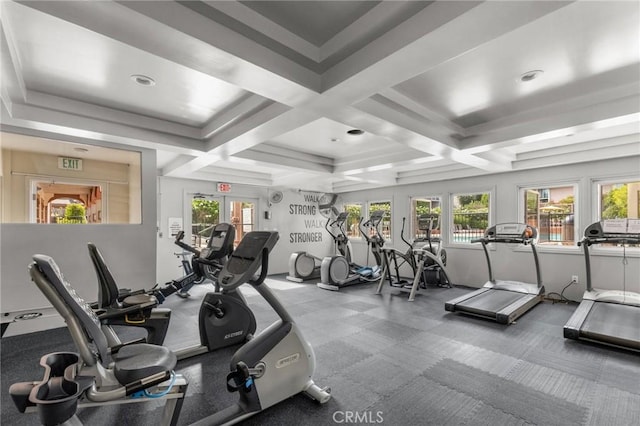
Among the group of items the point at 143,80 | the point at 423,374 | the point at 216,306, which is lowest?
the point at 423,374

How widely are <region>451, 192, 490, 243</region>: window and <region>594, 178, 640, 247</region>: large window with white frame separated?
177 centimetres

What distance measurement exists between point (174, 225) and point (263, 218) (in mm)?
2232

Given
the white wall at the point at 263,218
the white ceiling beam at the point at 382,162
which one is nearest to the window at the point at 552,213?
the white ceiling beam at the point at 382,162

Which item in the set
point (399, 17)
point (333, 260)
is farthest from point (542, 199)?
point (399, 17)

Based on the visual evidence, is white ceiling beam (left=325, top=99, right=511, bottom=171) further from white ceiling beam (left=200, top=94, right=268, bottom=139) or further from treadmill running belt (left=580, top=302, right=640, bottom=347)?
treadmill running belt (left=580, top=302, right=640, bottom=347)

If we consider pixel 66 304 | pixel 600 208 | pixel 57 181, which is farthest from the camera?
pixel 600 208

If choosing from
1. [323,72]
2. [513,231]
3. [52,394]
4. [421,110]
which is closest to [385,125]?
[421,110]

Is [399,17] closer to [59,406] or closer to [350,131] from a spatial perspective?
[350,131]

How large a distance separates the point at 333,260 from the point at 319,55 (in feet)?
15.7

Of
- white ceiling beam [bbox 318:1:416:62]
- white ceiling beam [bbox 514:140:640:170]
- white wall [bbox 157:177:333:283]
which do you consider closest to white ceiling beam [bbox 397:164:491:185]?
white ceiling beam [bbox 514:140:640:170]

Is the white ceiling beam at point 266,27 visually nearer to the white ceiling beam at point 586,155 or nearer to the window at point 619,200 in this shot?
the white ceiling beam at point 586,155

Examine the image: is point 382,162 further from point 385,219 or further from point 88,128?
point 88,128

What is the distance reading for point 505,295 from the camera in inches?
195

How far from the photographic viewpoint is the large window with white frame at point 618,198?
478 centimetres
